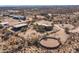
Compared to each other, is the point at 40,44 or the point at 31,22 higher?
the point at 31,22

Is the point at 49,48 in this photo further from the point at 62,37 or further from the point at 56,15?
the point at 56,15

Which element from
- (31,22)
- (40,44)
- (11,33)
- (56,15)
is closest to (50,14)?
(56,15)
